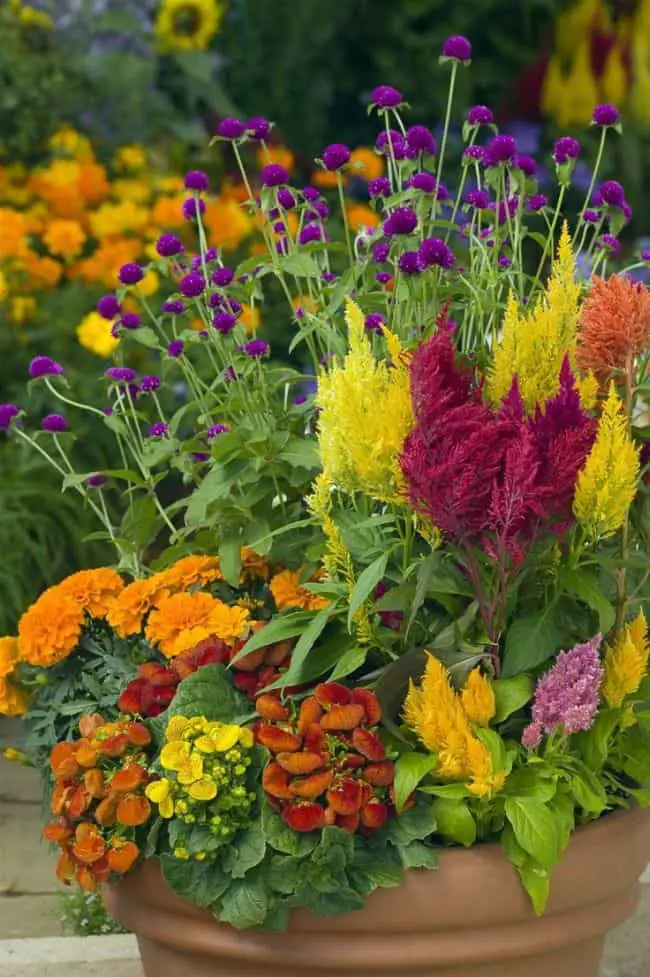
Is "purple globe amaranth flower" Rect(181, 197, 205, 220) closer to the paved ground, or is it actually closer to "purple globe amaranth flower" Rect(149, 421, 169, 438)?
"purple globe amaranth flower" Rect(149, 421, 169, 438)

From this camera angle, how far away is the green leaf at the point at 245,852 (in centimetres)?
198

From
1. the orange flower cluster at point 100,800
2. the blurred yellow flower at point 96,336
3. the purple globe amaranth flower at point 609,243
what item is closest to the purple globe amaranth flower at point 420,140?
the purple globe amaranth flower at point 609,243

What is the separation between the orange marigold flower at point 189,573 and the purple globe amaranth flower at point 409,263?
528 mm

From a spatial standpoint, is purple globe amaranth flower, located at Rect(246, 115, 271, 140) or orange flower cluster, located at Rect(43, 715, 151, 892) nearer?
orange flower cluster, located at Rect(43, 715, 151, 892)

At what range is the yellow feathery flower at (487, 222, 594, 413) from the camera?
2062 millimetres

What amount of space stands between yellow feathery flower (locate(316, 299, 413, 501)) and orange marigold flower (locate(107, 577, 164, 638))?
0.46m

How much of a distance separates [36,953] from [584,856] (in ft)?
3.26

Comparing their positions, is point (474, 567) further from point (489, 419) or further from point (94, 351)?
point (94, 351)

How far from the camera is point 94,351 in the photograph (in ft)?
13.3

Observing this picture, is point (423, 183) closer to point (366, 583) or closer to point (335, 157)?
point (335, 157)

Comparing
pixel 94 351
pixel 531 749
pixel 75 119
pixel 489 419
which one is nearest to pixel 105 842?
pixel 531 749

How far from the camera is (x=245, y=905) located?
197cm

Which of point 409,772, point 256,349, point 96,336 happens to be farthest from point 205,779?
point 96,336

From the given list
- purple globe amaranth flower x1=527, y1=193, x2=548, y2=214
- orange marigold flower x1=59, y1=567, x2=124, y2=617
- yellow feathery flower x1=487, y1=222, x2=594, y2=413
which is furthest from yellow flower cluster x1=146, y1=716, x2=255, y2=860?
purple globe amaranth flower x1=527, y1=193, x2=548, y2=214
